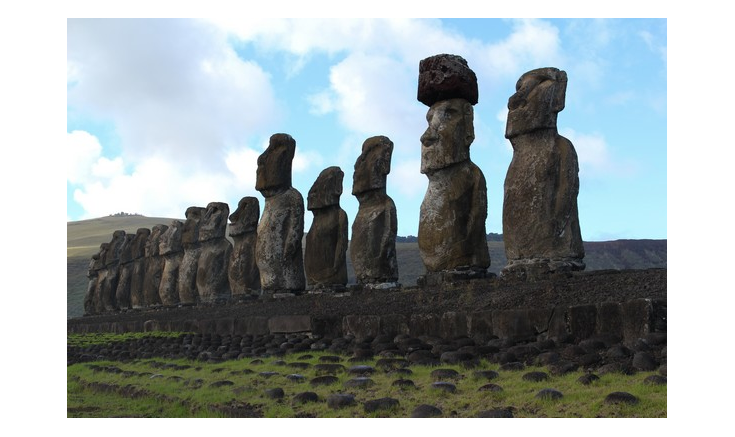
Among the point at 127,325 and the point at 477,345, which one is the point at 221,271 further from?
the point at 477,345

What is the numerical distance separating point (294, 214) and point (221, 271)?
4086mm

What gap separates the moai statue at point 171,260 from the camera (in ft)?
68.4

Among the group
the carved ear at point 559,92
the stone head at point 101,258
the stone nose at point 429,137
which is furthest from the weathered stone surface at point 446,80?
the stone head at point 101,258

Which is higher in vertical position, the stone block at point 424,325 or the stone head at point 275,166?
the stone head at point 275,166

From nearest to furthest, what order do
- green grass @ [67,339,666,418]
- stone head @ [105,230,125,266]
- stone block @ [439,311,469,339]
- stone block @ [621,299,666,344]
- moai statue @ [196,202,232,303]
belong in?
green grass @ [67,339,666,418]
stone block @ [621,299,666,344]
stone block @ [439,311,469,339]
moai statue @ [196,202,232,303]
stone head @ [105,230,125,266]

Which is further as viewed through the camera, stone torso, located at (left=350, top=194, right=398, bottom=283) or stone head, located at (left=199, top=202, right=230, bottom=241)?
stone head, located at (left=199, top=202, right=230, bottom=241)

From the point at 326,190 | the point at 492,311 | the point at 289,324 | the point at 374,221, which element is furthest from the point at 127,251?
the point at 492,311

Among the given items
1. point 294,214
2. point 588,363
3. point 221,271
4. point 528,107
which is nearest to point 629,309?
point 588,363

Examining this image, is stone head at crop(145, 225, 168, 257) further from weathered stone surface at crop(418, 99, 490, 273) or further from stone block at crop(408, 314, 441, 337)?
stone block at crop(408, 314, 441, 337)

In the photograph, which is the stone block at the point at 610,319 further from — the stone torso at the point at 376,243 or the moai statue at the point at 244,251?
the moai statue at the point at 244,251

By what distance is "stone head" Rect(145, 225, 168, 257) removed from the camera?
2265 cm

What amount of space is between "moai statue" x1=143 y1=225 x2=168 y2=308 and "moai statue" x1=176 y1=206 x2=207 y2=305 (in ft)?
8.11

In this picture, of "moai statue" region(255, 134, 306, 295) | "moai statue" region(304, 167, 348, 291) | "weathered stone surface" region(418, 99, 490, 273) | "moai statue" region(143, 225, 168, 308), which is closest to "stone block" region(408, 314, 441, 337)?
"weathered stone surface" region(418, 99, 490, 273)

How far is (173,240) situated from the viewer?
2156cm
